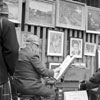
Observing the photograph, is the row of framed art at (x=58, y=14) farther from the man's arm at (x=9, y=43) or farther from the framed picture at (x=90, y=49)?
the man's arm at (x=9, y=43)

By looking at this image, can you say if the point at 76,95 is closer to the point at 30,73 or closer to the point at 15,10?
the point at 30,73

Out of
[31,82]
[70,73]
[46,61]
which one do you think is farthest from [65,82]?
[31,82]

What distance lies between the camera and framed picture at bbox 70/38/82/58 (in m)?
4.88

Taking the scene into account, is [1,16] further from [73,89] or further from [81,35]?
[81,35]

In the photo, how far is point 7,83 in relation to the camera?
101 inches

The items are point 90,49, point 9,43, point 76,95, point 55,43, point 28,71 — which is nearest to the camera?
point 9,43

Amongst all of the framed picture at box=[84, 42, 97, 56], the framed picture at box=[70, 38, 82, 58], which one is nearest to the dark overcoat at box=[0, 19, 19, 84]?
the framed picture at box=[70, 38, 82, 58]

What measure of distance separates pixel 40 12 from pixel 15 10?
0.52 meters

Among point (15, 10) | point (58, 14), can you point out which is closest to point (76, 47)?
point (58, 14)

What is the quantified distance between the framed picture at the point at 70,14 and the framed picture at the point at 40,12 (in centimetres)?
Result: 14

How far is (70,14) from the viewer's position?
4879 mm

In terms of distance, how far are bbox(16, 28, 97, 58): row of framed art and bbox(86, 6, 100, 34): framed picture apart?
0.31 meters

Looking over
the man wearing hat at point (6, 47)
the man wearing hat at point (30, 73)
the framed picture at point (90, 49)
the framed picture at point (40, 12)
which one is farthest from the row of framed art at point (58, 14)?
the man wearing hat at point (6, 47)

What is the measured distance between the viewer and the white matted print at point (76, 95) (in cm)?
409
